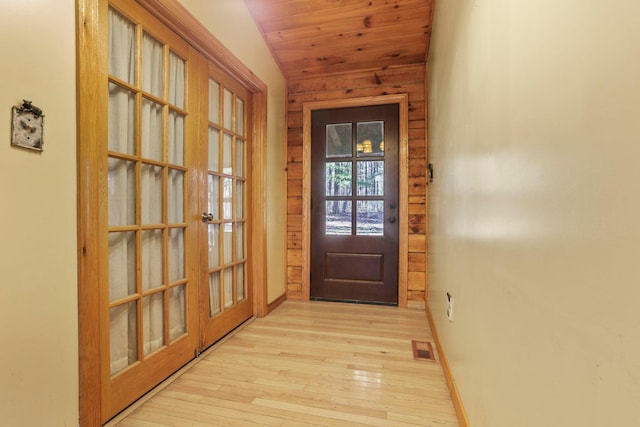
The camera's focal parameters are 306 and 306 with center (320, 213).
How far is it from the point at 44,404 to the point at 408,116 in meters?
3.05

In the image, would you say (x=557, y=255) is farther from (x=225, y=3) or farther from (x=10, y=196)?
(x=225, y=3)

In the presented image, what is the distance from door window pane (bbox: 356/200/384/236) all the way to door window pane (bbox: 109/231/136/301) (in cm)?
206

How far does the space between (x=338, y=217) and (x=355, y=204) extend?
0.22 m

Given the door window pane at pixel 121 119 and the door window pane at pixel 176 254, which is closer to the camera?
the door window pane at pixel 121 119

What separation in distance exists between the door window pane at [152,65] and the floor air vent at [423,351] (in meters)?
2.16

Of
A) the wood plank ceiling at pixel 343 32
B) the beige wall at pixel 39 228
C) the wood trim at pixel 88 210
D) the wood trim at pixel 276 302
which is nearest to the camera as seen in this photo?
the beige wall at pixel 39 228

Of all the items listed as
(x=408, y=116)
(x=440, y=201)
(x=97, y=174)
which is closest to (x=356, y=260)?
(x=440, y=201)

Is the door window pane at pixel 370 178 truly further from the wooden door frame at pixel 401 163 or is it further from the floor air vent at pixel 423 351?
the floor air vent at pixel 423 351

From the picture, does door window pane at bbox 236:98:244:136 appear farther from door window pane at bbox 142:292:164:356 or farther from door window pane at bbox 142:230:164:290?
door window pane at bbox 142:292:164:356

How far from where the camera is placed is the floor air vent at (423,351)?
6.30 ft

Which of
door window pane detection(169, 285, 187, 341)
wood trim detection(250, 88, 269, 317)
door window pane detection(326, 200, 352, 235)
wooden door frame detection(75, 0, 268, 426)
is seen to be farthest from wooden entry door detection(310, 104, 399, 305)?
wooden door frame detection(75, 0, 268, 426)

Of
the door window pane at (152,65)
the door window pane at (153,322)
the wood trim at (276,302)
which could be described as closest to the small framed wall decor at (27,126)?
the door window pane at (152,65)

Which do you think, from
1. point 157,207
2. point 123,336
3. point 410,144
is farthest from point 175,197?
point 410,144

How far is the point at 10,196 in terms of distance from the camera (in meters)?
0.95
